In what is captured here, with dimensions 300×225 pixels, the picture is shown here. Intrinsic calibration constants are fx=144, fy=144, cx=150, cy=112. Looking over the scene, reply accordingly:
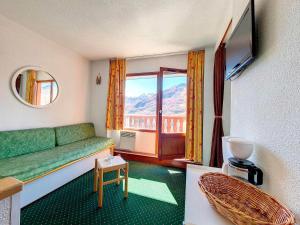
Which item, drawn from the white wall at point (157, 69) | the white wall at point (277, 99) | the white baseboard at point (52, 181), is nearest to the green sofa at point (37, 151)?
the white baseboard at point (52, 181)

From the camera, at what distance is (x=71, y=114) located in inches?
127

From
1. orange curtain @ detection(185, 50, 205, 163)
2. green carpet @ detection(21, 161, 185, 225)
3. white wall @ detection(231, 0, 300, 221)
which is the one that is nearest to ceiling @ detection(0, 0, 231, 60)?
orange curtain @ detection(185, 50, 205, 163)

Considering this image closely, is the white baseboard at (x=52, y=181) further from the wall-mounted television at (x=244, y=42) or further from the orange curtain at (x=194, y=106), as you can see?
the wall-mounted television at (x=244, y=42)

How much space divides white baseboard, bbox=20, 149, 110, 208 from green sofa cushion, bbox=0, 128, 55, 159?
1.93 ft

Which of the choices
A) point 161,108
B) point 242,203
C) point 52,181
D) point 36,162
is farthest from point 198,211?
point 161,108

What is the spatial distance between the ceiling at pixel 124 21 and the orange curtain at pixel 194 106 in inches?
12.2

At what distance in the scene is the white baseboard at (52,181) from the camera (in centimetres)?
166

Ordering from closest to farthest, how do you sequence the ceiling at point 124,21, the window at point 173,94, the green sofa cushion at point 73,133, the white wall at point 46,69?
the ceiling at point 124,21 < the white wall at point 46,69 < the green sofa cushion at point 73,133 < the window at point 173,94

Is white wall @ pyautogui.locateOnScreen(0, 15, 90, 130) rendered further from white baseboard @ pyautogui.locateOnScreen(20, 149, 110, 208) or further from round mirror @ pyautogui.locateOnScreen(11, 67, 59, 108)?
white baseboard @ pyautogui.locateOnScreen(20, 149, 110, 208)

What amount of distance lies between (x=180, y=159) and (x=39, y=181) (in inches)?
94.0

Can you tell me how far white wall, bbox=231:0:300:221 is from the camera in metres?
0.59

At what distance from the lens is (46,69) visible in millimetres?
2629

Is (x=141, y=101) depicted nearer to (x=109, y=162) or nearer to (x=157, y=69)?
(x=157, y=69)

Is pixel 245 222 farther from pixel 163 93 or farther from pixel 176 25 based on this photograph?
pixel 163 93
